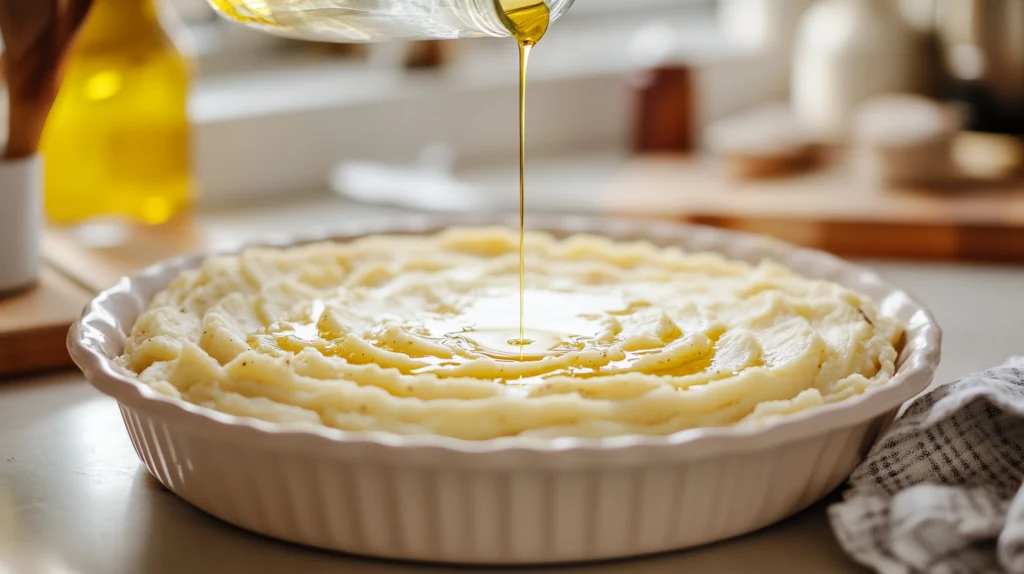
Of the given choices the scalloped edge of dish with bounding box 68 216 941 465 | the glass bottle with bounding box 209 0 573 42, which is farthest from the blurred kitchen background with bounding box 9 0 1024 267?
the glass bottle with bounding box 209 0 573 42

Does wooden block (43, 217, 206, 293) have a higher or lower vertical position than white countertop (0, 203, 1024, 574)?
lower

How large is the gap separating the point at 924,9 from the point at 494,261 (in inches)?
69.3

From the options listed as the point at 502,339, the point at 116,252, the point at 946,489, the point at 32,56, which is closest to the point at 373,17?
the point at 502,339

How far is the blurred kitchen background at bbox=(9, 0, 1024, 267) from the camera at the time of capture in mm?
2248

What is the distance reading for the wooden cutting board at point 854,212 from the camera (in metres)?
2.17

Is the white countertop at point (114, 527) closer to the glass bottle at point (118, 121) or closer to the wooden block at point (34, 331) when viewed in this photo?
the wooden block at point (34, 331)

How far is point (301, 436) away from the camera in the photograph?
0.98 m

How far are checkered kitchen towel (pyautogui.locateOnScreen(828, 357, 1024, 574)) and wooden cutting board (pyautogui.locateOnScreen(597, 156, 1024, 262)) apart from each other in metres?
0.97

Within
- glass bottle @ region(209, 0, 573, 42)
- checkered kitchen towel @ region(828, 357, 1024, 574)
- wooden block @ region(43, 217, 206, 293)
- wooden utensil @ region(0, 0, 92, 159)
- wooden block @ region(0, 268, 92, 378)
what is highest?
glass bottle @ region(209, 0, 573, 42)

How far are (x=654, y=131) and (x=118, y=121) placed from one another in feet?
4.01

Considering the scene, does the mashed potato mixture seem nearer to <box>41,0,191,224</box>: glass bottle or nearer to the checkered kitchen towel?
the checkered kitchen towel

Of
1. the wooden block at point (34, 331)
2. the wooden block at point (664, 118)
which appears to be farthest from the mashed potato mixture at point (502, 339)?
the wooden block at point (664, 118)

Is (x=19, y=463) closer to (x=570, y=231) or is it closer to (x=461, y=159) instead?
(x=570, y=231)

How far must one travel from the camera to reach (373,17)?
49.7 inches
